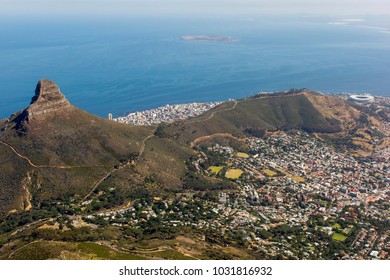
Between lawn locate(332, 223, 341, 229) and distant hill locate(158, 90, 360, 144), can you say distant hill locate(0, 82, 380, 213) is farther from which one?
lawn locate(332, 223, 341, 229)

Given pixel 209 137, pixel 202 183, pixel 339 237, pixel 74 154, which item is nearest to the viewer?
pixel 339 237

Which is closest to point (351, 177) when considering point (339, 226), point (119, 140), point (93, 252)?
point (339, 226)

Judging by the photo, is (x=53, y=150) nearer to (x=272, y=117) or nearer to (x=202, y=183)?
(x=202, y=183)

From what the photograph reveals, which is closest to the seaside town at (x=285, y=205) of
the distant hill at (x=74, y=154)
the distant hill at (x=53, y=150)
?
the distant hill at (x=74, y=154)

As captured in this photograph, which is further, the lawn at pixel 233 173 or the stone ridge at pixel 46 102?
Answer: the lawn at pixel 233 173

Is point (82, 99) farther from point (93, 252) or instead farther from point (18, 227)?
point (93, 252)

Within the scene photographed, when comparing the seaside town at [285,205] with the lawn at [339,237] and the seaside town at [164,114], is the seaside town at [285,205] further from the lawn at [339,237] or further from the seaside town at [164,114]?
the seaside town at [164,114]

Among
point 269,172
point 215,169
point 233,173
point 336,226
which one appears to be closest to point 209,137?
point 215,169
